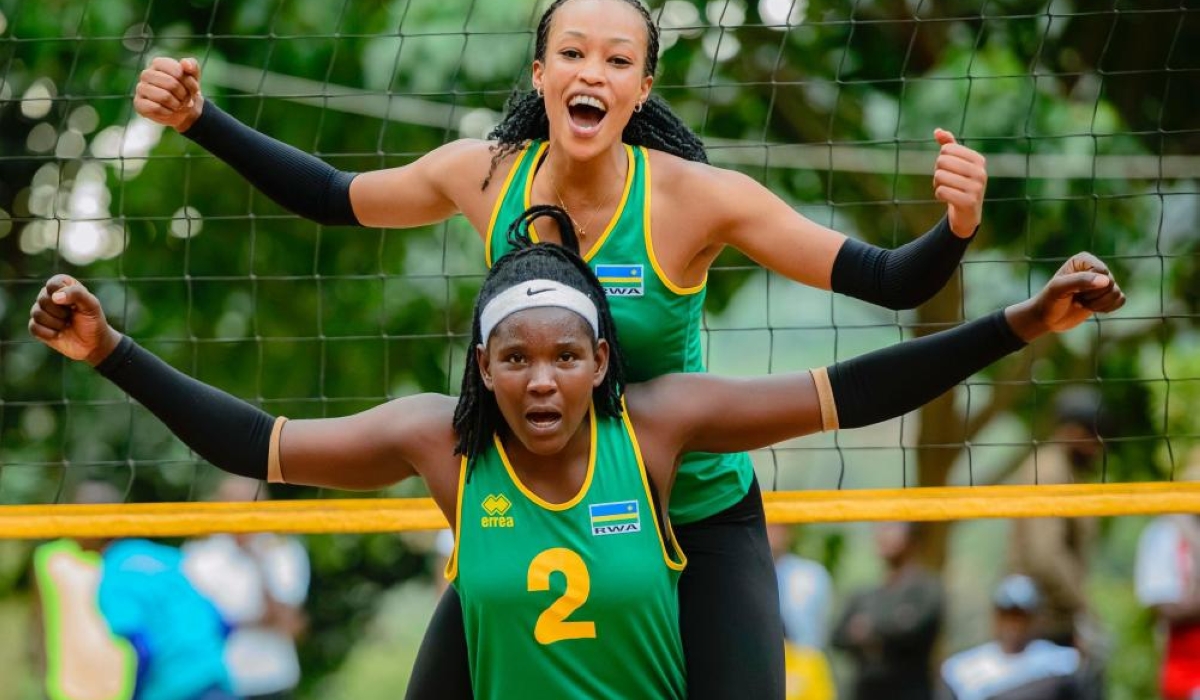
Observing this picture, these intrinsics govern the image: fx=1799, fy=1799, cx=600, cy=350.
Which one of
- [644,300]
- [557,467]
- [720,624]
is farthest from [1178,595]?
[557,467]

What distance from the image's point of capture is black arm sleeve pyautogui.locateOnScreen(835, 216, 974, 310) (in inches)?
141

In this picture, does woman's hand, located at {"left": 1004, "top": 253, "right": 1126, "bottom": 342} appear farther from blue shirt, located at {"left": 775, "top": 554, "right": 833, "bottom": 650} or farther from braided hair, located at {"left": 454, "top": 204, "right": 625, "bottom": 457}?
blue shirt, located at {"left": 775, "top": 554, "right": 833, "bottom": 650}

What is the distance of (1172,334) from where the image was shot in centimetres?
911

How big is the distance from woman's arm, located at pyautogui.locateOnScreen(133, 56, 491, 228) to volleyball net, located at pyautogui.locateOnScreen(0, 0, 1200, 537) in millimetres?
3505

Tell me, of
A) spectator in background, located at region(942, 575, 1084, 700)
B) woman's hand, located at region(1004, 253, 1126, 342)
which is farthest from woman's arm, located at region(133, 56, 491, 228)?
spectator in background, located at region(942, 575, 1084, 700)

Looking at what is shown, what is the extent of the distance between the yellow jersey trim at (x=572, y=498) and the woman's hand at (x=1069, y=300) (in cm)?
84

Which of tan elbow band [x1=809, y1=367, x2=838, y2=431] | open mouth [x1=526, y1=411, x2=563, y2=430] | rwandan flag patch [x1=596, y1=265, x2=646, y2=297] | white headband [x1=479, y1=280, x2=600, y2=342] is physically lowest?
open mouth [x1=526, y1=411, x2=563, y2=430]

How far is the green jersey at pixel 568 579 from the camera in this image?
135 inches

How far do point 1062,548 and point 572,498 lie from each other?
170 inches

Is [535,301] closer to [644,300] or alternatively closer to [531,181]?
[644,300]

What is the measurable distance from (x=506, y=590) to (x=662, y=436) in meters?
0.44

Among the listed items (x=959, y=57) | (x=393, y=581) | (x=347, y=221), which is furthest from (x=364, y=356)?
(x=347, y=221)

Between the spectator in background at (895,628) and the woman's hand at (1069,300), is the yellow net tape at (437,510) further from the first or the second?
the spectator in background at (895,628)

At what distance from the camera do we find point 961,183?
346 cm
